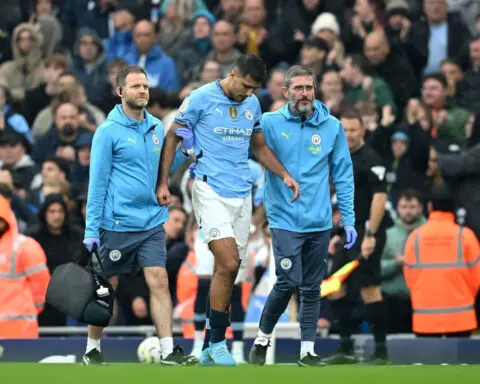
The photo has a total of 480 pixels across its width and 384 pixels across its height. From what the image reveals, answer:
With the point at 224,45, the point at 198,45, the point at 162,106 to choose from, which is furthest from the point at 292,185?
the point at 198,45

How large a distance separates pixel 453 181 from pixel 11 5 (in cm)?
820

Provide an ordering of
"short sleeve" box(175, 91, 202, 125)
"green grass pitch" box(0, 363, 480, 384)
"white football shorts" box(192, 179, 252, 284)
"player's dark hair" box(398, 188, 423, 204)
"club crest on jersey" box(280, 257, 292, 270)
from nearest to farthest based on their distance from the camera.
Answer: "green grass pitch" box(0, 363, 480, 384) → "white football shorts" box(192, 179, 252, 284) → "short sleeve" box(175, 91, 202, 125) → "club crest on jersey" box(280, 257, 292, 270) → "player's dark hair" box(398, 188, 423, 204)

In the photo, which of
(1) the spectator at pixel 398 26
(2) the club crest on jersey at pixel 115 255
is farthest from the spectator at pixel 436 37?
(2) the club crest on jersey at pixel 115 255

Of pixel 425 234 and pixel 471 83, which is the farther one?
pixel 471 83

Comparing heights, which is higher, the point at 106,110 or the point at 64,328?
the point at 106,110

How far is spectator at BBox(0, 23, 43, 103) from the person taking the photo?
2247cm

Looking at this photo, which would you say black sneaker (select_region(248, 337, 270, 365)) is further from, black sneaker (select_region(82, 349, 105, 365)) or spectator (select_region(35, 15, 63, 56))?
spectator (select_region(35, 15, 63, 56))

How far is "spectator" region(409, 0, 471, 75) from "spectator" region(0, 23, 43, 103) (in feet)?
16.4

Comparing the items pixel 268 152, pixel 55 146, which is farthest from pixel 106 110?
pixel 268 152

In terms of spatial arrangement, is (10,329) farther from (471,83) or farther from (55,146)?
(471,83)

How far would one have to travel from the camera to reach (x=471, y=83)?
20.4 metres

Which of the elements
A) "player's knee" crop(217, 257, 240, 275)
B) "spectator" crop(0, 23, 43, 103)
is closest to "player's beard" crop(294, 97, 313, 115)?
"player's knee" crop(217, 257, 240, 275)

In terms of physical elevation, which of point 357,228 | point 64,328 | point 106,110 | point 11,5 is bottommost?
point 64,328

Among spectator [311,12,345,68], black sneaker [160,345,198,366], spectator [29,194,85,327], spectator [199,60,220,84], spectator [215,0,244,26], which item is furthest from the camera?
spectator [215,0,244,26]
